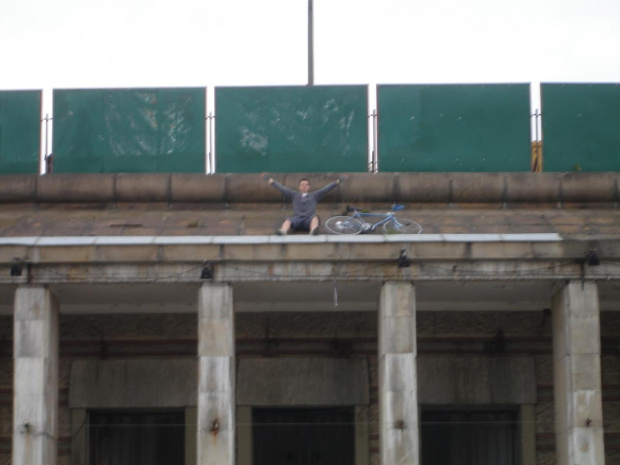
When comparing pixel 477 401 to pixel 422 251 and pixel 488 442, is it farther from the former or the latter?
pixel 422 251

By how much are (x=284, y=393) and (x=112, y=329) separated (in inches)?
161

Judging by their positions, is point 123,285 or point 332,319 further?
point 332,319

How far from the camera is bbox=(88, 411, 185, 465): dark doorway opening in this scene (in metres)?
32.9

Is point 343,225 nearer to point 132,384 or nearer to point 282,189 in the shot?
point 282,189

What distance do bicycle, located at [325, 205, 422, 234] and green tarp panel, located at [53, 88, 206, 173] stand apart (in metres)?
3.85

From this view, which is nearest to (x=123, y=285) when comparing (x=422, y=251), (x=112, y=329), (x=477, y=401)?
(x=112, y=329)

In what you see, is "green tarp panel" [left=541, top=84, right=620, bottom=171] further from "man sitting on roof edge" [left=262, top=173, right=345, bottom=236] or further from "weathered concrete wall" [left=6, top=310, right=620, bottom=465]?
"man sitting on roof edge" [left=262, top=173, right=345, bottom=236]

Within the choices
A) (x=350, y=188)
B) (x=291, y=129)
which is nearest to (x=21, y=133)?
(x=291, y=129)

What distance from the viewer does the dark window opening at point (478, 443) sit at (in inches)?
1299

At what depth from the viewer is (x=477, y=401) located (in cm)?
3253

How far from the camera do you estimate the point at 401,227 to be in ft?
101

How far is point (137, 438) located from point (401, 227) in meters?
7.79

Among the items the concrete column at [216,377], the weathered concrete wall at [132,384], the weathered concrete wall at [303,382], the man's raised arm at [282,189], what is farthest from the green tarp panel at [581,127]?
the weathered concrete wall at [132,384]

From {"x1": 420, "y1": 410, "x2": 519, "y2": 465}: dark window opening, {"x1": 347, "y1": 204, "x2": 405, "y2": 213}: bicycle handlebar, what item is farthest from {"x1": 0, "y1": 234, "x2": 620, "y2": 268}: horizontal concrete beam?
{"x1": 420, "y1": 410, "x2": 519, "y2": 465}: dark window opening
